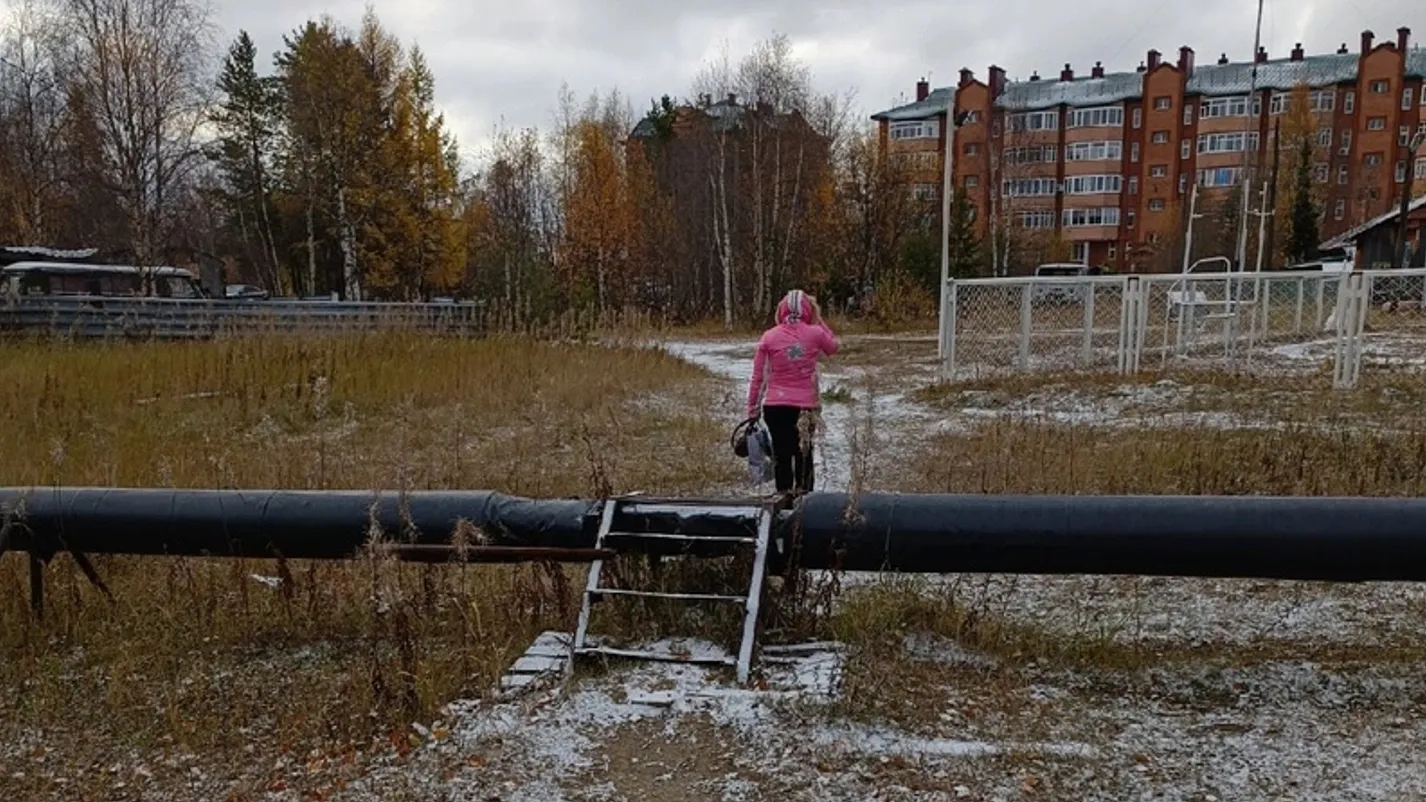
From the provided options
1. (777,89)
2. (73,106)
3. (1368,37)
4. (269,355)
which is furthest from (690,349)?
(1368,37)

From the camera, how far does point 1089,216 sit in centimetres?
6284

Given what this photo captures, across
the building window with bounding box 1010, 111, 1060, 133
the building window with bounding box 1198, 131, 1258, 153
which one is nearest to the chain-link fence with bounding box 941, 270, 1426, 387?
the building window with bounding box 1010, 111, 1060, 133

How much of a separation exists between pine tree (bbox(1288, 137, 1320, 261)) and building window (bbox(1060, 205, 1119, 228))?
47.4ft

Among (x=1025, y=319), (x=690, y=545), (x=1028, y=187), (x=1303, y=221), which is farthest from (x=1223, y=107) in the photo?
(x=690, y=545)

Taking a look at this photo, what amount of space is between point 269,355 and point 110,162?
16.8 meters

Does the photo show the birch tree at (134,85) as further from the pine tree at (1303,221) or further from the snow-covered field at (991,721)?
the pine tree at (1303,221)

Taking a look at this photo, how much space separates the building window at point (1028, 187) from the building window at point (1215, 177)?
30.1ft

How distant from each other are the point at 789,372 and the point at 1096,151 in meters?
63.9

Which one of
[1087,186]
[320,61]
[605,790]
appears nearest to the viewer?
[605,790]

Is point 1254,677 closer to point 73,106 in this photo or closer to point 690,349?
point 690,349

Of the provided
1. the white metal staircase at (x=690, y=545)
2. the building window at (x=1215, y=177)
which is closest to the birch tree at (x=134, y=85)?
the white metal staircase at (x=690, y=545)

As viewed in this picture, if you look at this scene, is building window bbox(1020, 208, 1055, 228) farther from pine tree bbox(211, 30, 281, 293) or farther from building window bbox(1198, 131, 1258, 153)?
pine tree bbox(211, 30, 281, 293)

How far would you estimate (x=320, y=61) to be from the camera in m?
31.8

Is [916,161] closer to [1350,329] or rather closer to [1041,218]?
[1041,218]
